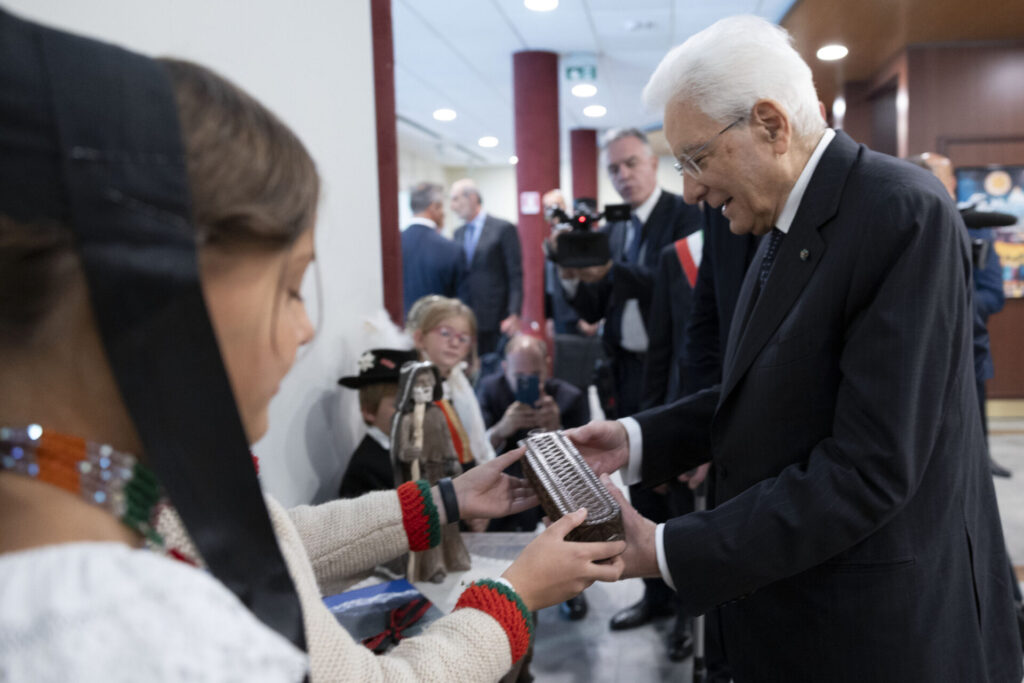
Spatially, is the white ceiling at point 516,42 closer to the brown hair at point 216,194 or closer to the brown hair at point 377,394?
the brown hair at point 377,394

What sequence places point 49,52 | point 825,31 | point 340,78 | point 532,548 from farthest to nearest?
point 825,31 < point 340,78 < point 532,548 < point 49,52

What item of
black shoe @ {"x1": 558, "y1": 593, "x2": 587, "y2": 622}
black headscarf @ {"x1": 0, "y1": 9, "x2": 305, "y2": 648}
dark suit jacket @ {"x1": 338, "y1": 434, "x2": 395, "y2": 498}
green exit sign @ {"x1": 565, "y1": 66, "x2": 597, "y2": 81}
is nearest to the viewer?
black headscarf @ {"x1": 0, "y1": 9, "x2": 305, "y2": 648}

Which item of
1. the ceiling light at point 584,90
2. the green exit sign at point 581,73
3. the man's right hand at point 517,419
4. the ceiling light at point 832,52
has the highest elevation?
the ceiling light at point 584,90

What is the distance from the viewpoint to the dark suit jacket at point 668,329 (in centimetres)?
258

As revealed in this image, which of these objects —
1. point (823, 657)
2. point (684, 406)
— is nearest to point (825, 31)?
point (684, 406)

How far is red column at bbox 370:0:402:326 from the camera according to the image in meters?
2.35

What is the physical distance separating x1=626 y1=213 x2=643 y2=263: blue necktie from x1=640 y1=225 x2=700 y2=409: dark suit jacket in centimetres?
48

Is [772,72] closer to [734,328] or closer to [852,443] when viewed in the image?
[734,328]

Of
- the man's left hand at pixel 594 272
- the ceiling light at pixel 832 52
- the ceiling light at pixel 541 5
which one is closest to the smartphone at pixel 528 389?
the man's left hand at pixel 594 272

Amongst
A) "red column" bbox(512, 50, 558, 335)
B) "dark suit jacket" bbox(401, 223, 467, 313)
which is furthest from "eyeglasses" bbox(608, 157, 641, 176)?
"red column" bbox(512, 50, 558, 335)

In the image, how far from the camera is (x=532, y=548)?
972mm

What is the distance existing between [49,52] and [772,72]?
102 centimetres

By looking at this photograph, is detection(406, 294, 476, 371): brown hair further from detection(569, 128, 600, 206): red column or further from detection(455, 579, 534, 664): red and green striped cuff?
detection(569, 128, 600, 206): red column

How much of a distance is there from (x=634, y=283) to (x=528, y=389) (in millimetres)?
608
